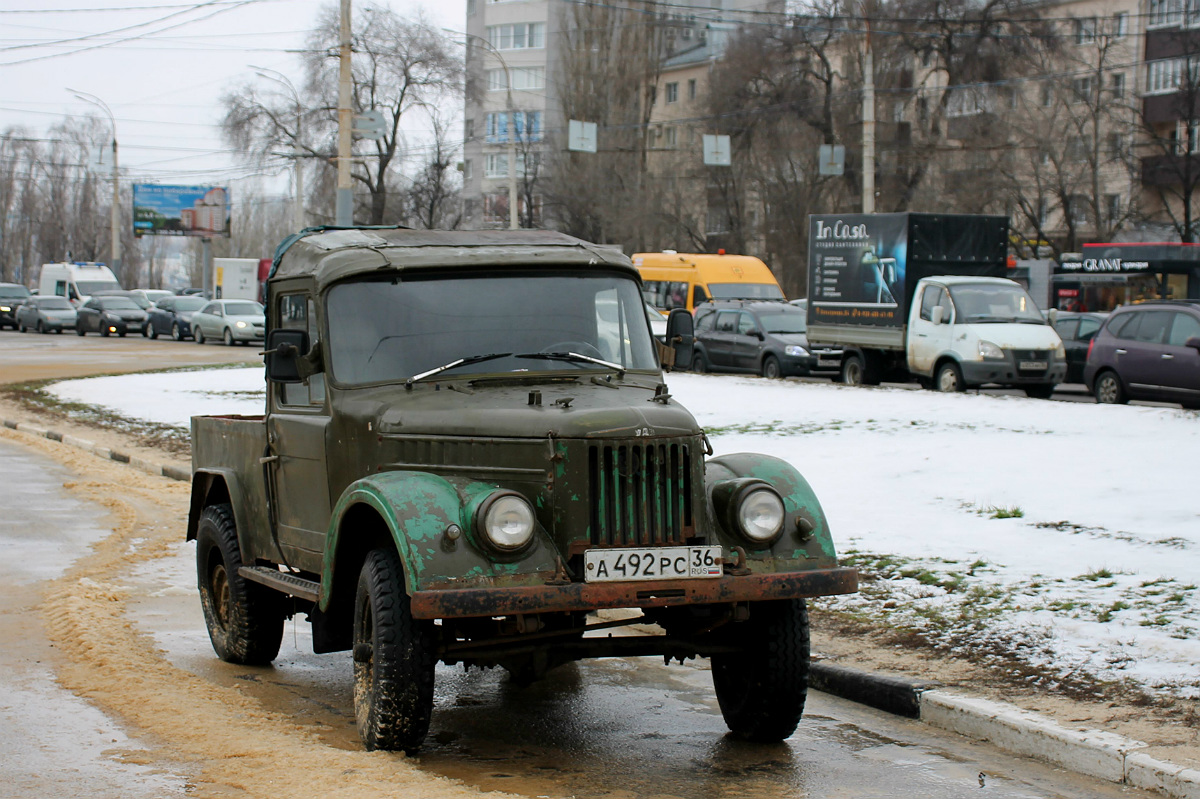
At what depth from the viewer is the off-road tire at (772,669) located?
19.2ft

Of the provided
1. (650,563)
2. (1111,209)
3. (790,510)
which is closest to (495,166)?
(1111,209)

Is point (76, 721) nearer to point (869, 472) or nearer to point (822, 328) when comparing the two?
point (869, 472)

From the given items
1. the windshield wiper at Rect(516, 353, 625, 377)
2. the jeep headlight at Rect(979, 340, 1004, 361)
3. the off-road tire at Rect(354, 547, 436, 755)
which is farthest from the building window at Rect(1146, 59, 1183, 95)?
the off-road tire at Rect(354, 547, 436, 755)

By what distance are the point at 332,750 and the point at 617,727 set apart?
1.28 metres

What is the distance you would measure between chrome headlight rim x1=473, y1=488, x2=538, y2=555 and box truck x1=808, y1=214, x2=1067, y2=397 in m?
18.6

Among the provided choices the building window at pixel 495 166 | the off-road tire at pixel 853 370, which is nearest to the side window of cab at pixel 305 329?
the off-road tire at pixel 853 370

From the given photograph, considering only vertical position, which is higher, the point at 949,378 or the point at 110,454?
the point at 949,378

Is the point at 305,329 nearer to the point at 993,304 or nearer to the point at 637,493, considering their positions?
the point at 637,493

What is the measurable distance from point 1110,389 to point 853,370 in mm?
6105

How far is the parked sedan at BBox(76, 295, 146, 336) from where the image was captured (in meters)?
55.9

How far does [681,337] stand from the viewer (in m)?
7.43

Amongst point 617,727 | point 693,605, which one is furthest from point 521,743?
point 693,605

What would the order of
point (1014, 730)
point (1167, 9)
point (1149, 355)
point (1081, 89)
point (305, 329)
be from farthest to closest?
1. point (1167, 9)
2. point (1081, 89)
3. point (1149, 355)
4. point (305, 329)
5. point (1014, 730)

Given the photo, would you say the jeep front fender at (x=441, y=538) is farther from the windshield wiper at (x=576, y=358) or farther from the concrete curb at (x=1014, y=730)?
the concrete curb at (x=1014, y=730)
